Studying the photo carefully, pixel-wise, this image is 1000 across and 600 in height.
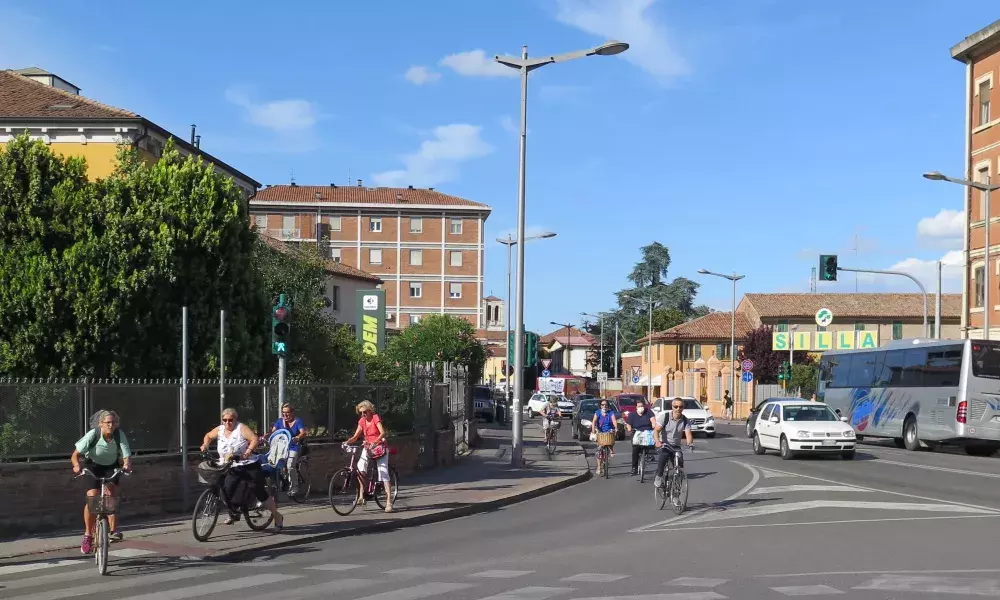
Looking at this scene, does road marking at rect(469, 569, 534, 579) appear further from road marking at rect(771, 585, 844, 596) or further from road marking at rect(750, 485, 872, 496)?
road marking at rect(750, 485, 872, 496)

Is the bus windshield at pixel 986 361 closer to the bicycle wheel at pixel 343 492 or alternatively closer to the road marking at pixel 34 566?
the bicycle wheel at pixel 343 492

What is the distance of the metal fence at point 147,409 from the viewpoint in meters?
14.2

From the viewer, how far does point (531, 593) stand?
9.55m

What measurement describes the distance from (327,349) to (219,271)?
8.37 metres

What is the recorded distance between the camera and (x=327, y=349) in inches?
1155

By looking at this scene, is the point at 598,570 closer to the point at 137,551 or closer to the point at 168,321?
the point at 137,551

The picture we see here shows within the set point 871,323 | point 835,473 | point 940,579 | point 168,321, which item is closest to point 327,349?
point 168,321

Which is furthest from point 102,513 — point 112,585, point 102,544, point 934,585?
point 934,585

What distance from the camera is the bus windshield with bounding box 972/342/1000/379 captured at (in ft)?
102

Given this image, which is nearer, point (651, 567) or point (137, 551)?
point (651, 567)

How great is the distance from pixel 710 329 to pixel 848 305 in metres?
11.8

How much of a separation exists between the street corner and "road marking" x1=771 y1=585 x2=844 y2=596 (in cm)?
511

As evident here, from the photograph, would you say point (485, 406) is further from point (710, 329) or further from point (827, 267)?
point (710, 329)

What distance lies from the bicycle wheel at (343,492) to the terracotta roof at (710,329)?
8143cm
